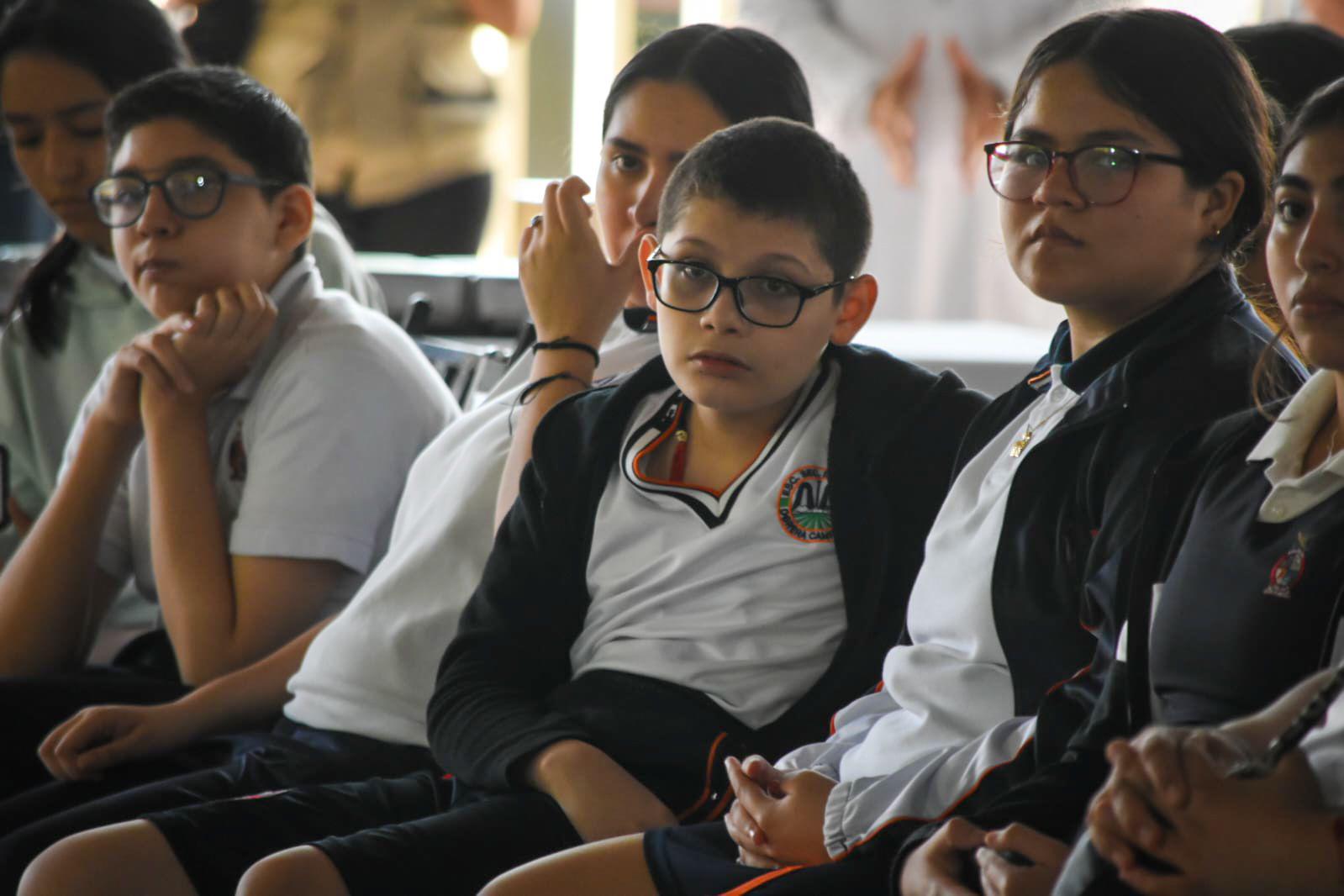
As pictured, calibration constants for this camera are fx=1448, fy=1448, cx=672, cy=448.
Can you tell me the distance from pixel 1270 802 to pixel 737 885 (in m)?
0.43

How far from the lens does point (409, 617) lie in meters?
1.63

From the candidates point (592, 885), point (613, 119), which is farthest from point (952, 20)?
point (592, 885)

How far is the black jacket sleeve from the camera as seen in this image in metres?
1.42

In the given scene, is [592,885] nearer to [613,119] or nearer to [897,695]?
[897,695]

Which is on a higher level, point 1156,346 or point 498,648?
point 1156,346

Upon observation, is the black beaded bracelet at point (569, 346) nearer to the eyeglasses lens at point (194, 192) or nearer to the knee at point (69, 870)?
the eyeglasses lens at point (194, 192)

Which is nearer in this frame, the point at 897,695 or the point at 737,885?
the point at 737,885

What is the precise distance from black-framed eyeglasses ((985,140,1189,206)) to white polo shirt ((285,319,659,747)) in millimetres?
615

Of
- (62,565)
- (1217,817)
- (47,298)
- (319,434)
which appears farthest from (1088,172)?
(47,298)

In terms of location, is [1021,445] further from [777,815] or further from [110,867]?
[110,867]

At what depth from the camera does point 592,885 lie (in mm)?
1196

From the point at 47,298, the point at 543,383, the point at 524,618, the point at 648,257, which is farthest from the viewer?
the point at 47,298

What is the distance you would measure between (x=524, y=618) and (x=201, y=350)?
0.72 m

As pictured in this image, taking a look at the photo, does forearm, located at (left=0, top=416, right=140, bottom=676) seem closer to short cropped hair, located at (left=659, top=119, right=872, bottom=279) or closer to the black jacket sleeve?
the black jacket sleeve
